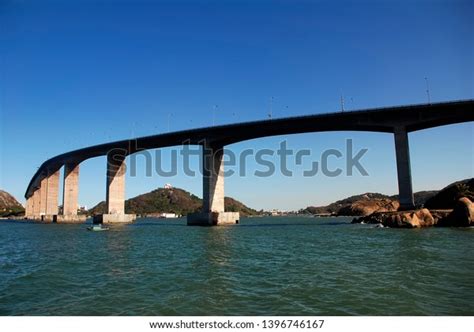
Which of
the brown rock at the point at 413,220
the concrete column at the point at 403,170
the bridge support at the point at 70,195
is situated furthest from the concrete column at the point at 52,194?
the brown rock at the point at 413,220

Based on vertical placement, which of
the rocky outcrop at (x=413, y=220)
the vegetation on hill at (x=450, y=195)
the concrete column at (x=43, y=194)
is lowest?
the rocky outcrop at (x=413, y=220)

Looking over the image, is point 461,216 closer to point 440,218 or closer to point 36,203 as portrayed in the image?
point 440,218

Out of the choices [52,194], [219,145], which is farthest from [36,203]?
[219,145]

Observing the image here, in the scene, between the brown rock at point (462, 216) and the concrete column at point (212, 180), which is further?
the concrete column at point (212, 180)

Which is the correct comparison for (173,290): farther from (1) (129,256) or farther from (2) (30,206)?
(2) (30,206)

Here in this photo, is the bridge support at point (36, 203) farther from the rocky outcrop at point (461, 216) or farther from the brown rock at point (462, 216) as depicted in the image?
the brown rock at point (462, 216)

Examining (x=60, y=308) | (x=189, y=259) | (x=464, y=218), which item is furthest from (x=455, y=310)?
(x=464, y=218)

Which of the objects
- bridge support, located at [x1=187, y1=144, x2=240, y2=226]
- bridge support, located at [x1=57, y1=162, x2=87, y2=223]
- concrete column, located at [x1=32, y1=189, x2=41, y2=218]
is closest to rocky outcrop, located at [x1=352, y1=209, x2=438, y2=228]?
bridge support, located at [x1=187, y1=144, x2=240, y2=226]

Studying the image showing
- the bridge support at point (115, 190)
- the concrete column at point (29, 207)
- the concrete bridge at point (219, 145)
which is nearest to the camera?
the concrete bridge at point (219, 145)
